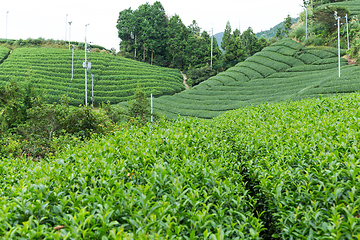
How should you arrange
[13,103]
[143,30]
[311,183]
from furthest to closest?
[143,30] → [13,103] → [311,183]

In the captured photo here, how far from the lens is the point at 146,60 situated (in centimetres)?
4925

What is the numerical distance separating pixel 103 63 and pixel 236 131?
35971mm

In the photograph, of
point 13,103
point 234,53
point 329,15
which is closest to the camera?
point 13,103

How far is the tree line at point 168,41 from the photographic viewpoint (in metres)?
45.0

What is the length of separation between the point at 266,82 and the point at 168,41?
2603 cm

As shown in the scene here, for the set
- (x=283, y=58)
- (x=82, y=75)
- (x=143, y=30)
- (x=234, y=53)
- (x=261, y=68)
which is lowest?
(x=82, y=75)

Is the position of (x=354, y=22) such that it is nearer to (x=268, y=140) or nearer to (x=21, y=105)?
(x=268, y=140)

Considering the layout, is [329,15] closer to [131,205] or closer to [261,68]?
[261,68]

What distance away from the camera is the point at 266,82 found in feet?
87.2

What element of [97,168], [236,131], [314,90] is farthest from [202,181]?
[314,90]

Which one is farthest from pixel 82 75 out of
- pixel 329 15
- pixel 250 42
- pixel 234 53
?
pixel 250 42

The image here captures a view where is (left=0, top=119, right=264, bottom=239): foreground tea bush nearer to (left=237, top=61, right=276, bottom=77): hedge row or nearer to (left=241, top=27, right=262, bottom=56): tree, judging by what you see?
(left=237, top=61, right=276, bottom=77): hedge row

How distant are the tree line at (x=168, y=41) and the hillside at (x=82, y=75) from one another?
6.66 m

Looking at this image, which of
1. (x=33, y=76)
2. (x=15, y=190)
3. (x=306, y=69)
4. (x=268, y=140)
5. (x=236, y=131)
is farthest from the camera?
(x=33, y=76)
